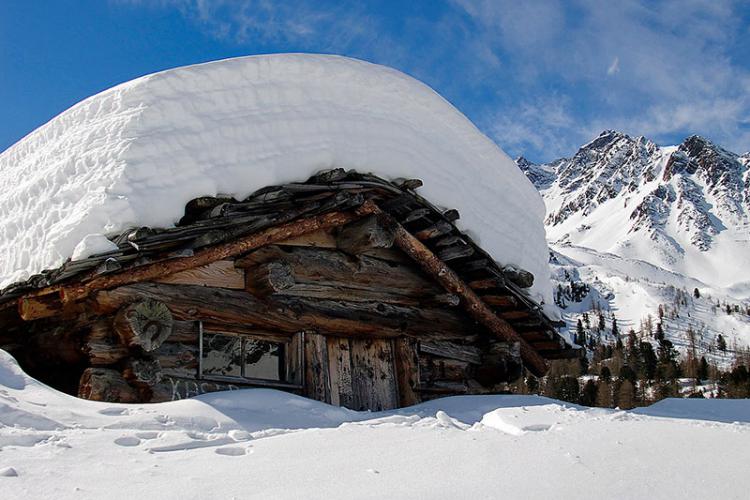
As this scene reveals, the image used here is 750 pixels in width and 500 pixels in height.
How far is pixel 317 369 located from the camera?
26.1 ft

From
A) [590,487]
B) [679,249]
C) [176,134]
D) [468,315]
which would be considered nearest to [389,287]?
[468,315]

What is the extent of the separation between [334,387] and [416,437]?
354 centimetres

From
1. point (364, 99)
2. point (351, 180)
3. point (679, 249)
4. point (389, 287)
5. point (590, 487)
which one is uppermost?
point (679, 249)

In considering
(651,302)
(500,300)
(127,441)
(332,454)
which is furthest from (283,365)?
(651,302)

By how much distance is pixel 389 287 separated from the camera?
880 cm

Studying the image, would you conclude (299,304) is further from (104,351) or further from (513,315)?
(513,315)

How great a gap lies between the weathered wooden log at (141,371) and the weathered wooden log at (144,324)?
0.13 metres

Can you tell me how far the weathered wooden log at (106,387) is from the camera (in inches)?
251

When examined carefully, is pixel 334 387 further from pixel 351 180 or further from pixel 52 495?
pixel 52 495

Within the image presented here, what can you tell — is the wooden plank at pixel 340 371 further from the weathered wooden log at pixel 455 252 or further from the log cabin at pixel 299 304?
the weathered wooden log at pixel 455 252

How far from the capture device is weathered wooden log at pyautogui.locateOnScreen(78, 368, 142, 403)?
6.38 m

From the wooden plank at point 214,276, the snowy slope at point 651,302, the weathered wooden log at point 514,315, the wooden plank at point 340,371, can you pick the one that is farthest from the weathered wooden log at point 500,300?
the snowy slope at point 651,302

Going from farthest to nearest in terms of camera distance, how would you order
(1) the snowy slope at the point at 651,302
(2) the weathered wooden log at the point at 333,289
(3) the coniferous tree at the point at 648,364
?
(1) the snowy slope at the point at 651,302, (3) the coniferous tree at the point at 648,364, (2) the weathered wooden log at the point at 333,289

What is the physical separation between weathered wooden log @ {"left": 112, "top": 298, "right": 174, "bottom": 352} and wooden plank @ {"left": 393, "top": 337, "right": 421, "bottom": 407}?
2.99 metres
